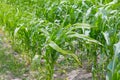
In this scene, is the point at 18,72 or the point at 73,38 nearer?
the point at 73,38

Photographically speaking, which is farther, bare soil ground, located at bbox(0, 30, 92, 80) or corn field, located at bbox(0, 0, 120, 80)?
bare soil ground, located at bbox(0, 30, 92, 80)

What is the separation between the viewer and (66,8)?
309cm

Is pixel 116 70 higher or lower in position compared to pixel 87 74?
higher

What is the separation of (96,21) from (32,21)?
33.2 inches

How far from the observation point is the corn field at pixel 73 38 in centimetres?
200

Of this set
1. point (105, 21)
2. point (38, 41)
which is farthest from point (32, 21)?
point (105, 21)

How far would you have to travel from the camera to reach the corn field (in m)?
2.00

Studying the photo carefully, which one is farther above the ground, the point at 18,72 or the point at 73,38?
the point at 73,38

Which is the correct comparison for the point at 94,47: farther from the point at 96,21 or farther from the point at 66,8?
the point at 66,8

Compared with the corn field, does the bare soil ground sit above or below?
below

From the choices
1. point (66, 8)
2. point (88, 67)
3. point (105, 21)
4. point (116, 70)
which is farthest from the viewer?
point (66, 8)

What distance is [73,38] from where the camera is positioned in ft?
8.02

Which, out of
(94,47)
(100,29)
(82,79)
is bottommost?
(82,79)

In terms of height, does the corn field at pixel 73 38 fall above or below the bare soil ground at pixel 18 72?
above
